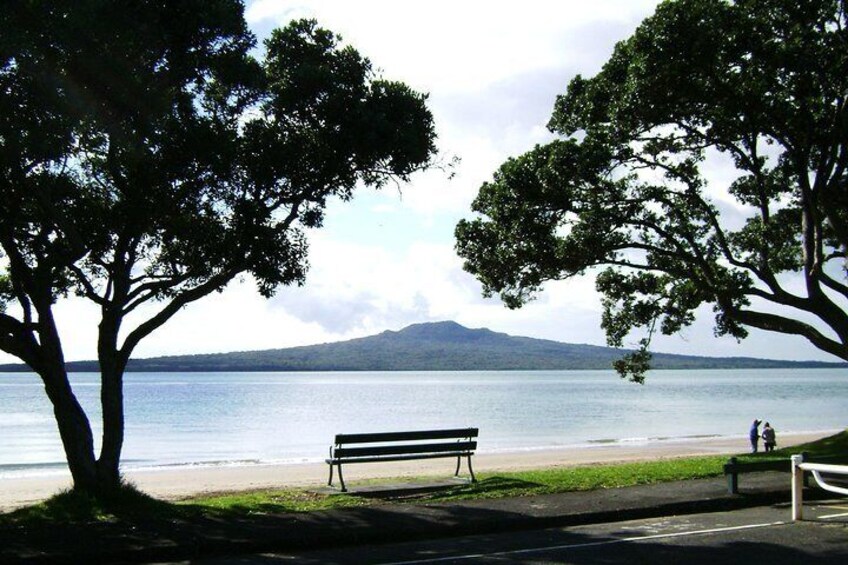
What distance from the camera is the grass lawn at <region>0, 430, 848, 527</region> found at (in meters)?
12.2

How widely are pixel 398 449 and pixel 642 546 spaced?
22.3 feet

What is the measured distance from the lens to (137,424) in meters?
67.2

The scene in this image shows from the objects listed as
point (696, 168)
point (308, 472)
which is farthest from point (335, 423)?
point (696, 168)

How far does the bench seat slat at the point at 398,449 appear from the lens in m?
15.4

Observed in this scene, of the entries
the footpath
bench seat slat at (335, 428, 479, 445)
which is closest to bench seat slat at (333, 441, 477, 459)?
bench seat slat at (335, 428, 479, 445)

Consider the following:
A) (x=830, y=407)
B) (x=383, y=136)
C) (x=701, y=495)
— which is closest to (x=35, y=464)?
(x=383, y=136)

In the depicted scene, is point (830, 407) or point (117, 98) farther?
point (830, 407)

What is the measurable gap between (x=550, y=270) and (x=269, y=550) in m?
11.9

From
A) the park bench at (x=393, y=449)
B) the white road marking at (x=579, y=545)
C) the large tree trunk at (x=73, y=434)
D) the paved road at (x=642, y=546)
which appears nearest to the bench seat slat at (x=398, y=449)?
the park bench at (x=393, y=449)

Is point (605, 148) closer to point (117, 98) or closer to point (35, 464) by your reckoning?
point (117, 98)

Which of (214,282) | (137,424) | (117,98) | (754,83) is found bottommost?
(137,424)

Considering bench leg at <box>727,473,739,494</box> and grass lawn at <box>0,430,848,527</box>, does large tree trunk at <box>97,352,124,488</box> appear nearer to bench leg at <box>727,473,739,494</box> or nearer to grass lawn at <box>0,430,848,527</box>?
grass lawn at <box>0,430,848,527</box>

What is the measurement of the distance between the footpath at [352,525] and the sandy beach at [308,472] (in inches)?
434

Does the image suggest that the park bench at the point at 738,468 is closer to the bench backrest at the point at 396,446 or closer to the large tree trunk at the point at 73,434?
the bench backrest at the point at 396,446
